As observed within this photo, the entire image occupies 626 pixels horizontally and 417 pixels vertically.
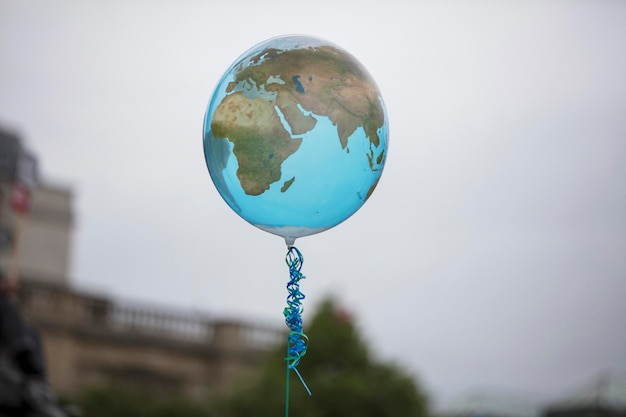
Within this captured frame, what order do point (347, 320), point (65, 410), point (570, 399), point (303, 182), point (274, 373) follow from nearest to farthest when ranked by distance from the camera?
1. point (303, 182)
2. point (65, 410)
3. point (570, 399)
4. point (274, 373)
5. point (347, 320)

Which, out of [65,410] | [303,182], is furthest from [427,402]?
[303,182]

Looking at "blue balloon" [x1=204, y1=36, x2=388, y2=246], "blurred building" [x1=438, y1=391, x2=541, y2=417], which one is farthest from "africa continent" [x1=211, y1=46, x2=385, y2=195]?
"blurred building" [x1=438, y1=391, x2=541, y2=417]

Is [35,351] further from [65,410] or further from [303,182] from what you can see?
[303,182]

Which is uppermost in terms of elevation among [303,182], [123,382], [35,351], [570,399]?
[303,182]

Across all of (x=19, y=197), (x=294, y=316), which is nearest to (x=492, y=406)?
(x=19, y=197)

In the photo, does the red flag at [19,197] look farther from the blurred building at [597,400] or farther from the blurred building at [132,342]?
the blurred building at [597,400]

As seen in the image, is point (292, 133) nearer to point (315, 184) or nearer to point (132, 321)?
point (315, 184)
